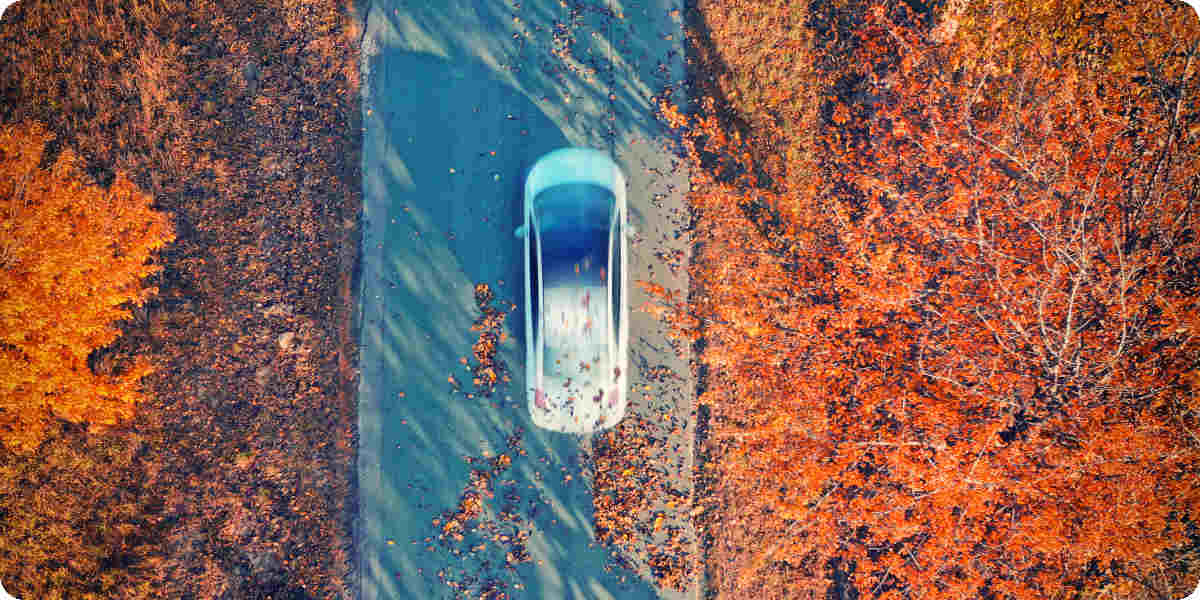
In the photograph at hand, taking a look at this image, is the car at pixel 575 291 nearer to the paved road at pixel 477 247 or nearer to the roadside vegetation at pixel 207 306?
the paved road at pixel 477 247

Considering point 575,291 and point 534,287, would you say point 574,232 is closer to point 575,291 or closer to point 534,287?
point 575,291

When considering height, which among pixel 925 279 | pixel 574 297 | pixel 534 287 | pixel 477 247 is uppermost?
pixel 477 247

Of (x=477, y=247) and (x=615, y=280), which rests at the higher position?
(x=477, y=247)

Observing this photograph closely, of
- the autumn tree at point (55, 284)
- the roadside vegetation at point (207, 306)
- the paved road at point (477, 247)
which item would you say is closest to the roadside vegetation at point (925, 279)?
the paved road at point (477, 247)

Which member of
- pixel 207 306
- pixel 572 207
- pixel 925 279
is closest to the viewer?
pixel 572 207

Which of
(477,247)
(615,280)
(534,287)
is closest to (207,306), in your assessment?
(477,247)

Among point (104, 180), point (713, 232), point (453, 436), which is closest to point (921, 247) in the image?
point (713, 232)

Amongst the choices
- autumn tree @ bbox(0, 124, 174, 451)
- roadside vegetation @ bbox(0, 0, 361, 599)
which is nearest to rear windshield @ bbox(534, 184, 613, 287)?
roadside vegetation @ bbox(0, 0, 361, 599)
